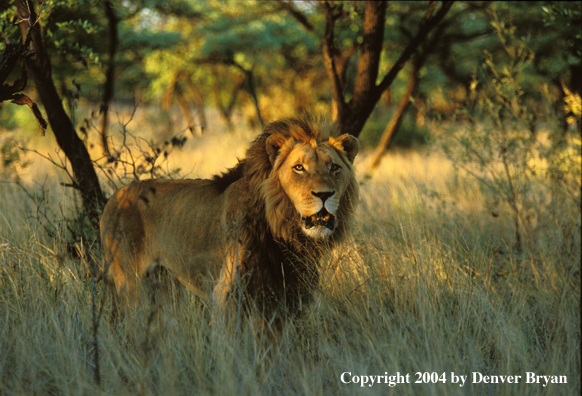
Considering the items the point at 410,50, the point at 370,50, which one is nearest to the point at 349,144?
the point at 370,50

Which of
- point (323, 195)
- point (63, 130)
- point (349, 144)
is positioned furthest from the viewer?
point (63, 130)

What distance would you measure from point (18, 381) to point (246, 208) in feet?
5.68

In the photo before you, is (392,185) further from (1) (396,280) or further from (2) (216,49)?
(2) (216,49)

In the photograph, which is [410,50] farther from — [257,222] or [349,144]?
[257,222]

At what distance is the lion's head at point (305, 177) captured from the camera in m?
3.31

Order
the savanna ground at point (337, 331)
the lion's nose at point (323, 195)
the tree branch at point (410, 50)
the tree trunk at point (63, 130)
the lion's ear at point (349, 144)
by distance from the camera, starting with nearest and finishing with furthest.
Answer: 1. the savanna ground at point (337, 331)
2. the lion's nose at point (323, 195)
3. the lion's ear at point (349, 144)
4. the tree trunk at point (63, 130)
5. the tree branch at point (410, 50)

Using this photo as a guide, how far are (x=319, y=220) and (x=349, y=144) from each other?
2.41 feet

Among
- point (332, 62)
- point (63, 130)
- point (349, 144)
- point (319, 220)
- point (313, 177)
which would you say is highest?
point (332, 62)

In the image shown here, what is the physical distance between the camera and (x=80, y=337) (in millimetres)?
3449

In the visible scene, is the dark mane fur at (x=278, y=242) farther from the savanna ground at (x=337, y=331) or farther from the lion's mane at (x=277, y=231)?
the savanna ground at (x=337, y=331)

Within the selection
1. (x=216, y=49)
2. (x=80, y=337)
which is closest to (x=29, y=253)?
(x=80, y=337)

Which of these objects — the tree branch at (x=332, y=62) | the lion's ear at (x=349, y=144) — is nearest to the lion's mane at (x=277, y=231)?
the lion's ear at (x=349, y=144)

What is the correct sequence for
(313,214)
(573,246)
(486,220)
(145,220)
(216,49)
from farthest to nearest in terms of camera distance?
(216,49) → (486,220) → (573,246) → (145,220) → (313,214)

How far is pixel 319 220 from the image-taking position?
11.0ft
